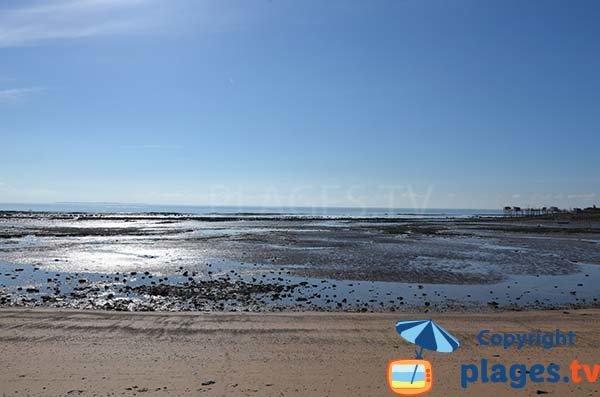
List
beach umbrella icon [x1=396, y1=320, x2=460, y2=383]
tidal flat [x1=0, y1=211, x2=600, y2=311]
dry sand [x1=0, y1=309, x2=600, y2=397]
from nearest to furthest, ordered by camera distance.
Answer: beach umbrella icon [x1=396, y1=320, x2=460, y2=383]
dry sand [x1=0, y1=309, x2=600, y2=397]
tidal flat [x1=0, y1=211, x2=600, y2=311]

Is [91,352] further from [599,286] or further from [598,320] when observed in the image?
[599,286]

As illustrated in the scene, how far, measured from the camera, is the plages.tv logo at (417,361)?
7051mm

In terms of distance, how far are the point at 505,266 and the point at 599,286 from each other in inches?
264

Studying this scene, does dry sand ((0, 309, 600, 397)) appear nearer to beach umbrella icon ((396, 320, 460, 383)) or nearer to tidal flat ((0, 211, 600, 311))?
beach umbrella icon ((396, 320, 460, 383))

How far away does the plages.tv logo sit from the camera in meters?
7.05

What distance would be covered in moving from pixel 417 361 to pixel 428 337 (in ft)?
6.05

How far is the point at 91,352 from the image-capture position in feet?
34.3

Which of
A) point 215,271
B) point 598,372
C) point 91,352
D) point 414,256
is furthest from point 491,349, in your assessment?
point 414,256

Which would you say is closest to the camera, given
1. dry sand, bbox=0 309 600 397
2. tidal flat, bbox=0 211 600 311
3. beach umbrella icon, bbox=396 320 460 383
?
beach umbrella icon, bbox=396 320 460 383

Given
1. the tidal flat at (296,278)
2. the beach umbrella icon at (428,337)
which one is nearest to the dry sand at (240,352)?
the beach umbrella icon at (428,337)

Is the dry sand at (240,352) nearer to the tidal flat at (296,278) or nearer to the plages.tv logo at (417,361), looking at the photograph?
the plages.tv logo at (417,361)

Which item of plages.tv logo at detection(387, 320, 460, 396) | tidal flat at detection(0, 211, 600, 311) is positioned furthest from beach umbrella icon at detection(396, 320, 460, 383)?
tidal flat at detection(0, 211, 600, 311)

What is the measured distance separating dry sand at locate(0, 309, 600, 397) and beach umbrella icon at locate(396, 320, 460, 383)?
1683 mm

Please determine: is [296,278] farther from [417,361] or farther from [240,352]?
[417,361]
